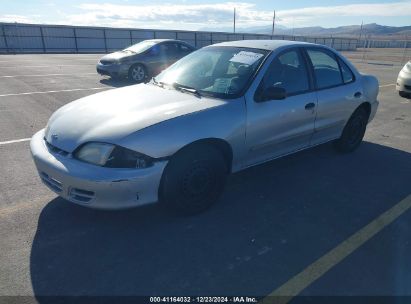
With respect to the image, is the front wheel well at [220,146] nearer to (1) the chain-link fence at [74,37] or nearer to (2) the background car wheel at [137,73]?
(2) the background car wheel at [137,73]

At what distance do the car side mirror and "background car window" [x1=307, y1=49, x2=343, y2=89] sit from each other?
1.05 meters

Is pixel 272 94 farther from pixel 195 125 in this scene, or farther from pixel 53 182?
pixel 53 182

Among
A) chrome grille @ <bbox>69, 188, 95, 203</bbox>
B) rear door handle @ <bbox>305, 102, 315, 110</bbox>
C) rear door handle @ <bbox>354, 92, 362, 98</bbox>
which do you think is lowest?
chrome grille @ <bbox>69, 188, 95, 203</bbox>

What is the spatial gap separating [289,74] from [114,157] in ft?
7.87

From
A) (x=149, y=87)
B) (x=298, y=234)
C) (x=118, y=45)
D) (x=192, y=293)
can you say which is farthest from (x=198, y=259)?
(x=118, y=45)

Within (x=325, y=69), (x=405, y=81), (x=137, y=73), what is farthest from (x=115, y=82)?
(x=405, y=81)

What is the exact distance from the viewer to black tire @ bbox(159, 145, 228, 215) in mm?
3203

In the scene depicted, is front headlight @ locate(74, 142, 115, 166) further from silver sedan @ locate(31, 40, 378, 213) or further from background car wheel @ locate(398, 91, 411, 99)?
background car wheel @ locate(398, 91, 411, 99)

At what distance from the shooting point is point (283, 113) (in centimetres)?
400

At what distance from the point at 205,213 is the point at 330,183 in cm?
179

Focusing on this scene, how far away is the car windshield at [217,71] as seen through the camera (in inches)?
149

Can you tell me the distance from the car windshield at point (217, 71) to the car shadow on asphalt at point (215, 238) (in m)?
1.24

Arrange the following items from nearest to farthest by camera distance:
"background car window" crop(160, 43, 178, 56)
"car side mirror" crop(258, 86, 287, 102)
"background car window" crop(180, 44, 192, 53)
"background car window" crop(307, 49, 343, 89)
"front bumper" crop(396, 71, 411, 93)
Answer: "car side mirror" crop(258, 86, 287, 102)
"background car window" crop(307, 49, 343, 89)
"front bumper" crop(396, 71, 411, 93)
"background car window" crop(160, 43, 178, 56)
"background car window" crop(180, 44, 192, 53)

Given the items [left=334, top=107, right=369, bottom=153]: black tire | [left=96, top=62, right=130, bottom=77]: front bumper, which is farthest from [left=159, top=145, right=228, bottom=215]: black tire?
[left=96, top=62, right=130, bottom=77]: front bumper
